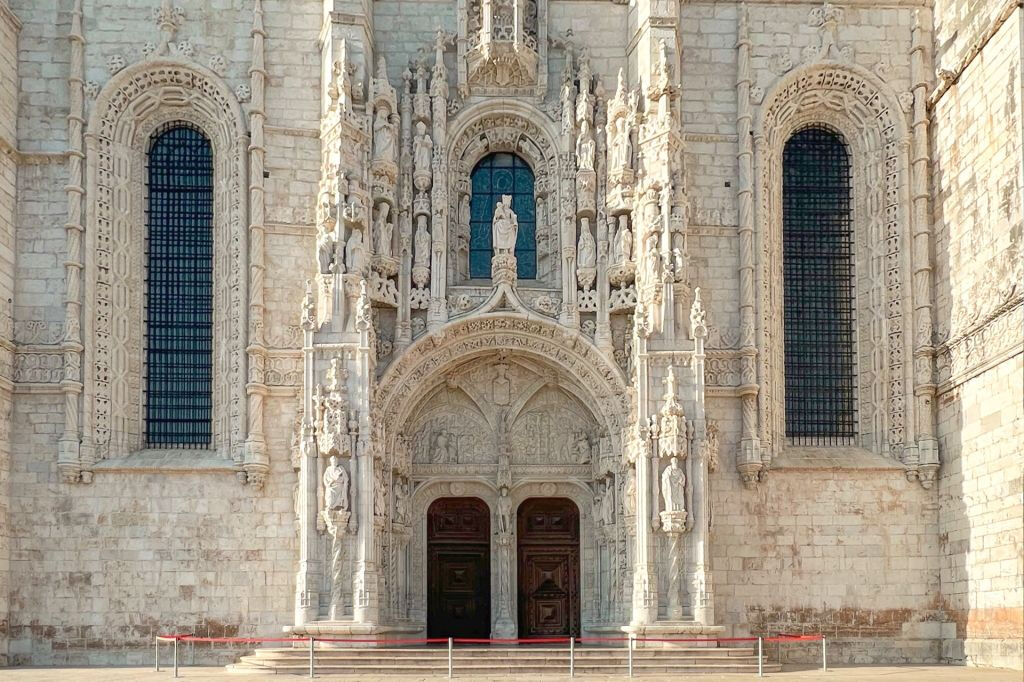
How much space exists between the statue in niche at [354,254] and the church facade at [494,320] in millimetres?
61

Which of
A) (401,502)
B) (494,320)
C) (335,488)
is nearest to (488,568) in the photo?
(401,502)

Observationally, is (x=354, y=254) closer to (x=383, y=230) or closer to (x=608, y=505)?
(x=383, y=230)

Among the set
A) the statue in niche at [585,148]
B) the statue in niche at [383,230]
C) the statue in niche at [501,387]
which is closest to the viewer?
the statue in niche at [383,230]

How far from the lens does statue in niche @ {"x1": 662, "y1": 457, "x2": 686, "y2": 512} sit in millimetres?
25609

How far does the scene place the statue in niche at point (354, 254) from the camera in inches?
1040

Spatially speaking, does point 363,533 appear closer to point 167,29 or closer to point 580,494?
point 580,494

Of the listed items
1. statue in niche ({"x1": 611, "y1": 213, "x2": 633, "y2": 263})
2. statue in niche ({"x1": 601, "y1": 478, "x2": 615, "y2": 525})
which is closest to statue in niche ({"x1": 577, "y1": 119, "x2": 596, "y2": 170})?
statue in niche ({"x1": 611, "y1": 213, "x2": 633, "y2": 263})

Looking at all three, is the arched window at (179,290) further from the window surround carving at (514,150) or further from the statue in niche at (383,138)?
the window surround carving at (514,150)

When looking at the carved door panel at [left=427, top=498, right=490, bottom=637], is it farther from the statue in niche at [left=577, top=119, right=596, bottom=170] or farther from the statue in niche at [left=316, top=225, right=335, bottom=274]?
the statue in niche at [left=577, top=119, right=596, bottom=170]

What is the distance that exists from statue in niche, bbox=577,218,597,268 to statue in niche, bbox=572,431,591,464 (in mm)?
3451

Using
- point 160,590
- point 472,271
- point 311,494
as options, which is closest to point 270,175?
point 472,271

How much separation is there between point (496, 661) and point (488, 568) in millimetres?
4011

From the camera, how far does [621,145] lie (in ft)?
89.9

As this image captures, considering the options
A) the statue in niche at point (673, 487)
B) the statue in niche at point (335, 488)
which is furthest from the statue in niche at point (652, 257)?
the statue in niche at point (335, 488)
